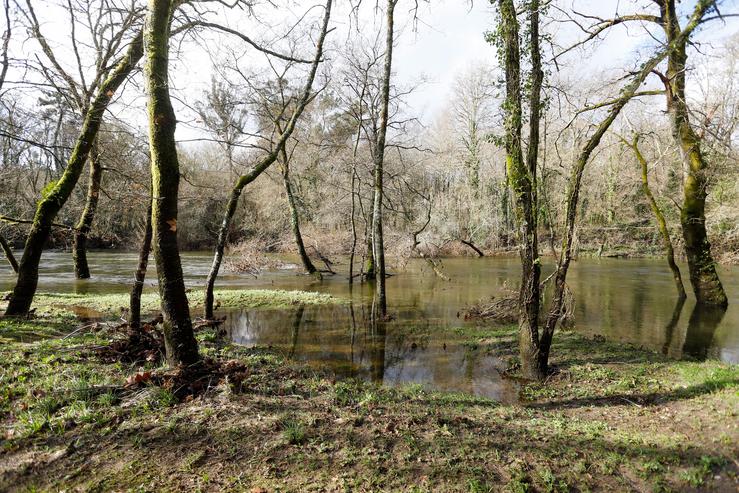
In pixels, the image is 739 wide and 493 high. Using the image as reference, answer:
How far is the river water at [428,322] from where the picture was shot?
7645 mm

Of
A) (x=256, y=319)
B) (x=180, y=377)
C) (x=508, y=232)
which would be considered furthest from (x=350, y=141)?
(x=180, y=377)

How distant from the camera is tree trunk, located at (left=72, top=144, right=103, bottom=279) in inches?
442

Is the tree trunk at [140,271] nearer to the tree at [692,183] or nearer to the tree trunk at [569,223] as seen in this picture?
the tree trunk at [569,223]

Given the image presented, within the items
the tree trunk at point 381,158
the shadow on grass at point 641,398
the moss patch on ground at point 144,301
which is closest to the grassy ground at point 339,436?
the shadow on grass at point 641,398

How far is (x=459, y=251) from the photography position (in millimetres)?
32781

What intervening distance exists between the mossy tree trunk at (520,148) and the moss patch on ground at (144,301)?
8.26 metres

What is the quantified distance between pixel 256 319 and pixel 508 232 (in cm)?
2704

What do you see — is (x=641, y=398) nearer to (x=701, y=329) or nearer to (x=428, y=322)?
(x=428, y=322)

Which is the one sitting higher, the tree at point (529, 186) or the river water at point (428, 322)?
the tree at point (529, 186)

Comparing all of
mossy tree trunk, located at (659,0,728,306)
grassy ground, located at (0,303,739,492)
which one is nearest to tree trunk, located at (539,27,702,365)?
grassy ground, located at (0,303,739,492)

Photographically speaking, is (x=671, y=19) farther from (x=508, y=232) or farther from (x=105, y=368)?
(x=508, y=232)

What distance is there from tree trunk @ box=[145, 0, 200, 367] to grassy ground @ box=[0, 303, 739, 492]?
1079 mm

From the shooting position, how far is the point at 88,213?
14.8 meters

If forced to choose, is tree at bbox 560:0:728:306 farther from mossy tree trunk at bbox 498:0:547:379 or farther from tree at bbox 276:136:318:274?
tree at bbox 276:136:318:274
